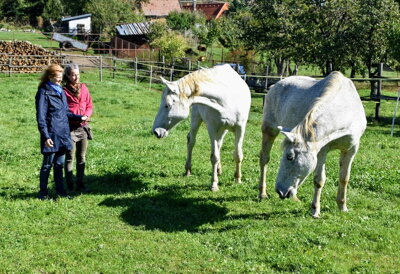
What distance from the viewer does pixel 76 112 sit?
7262 mm

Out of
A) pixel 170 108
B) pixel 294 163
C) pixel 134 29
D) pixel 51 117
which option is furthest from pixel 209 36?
pixel 294 163

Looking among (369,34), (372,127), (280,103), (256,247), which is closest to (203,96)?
(280,103)

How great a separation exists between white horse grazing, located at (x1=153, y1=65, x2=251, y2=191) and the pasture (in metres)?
1.08

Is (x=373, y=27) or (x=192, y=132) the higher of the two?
(x=373, y=27)

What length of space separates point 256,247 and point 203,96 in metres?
2.79

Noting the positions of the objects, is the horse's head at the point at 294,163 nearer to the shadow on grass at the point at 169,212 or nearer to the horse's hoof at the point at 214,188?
the shadow on grass at the point at 169,212

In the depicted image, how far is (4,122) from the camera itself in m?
13.9

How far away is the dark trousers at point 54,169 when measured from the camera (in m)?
6.83

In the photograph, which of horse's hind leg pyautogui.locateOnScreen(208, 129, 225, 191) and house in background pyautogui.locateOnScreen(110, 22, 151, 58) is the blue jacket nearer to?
horse's hind leg pyautogui.locateOnScreen(208, 129, 225, 191)

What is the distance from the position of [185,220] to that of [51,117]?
8.68 ft

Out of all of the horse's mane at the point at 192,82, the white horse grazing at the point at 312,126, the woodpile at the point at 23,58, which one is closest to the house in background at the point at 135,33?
the woodpile at the point at 23,58

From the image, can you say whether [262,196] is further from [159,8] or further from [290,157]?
[159,8]

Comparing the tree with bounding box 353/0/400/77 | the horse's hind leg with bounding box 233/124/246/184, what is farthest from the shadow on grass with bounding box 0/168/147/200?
the tree with bounding box 353/0/400/77

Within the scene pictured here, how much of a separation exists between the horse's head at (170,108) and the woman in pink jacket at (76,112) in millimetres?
1356
